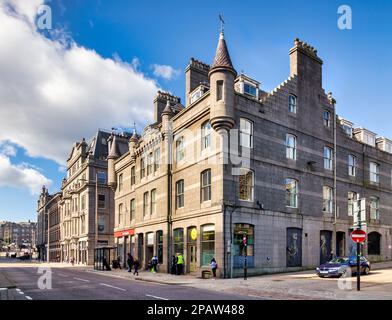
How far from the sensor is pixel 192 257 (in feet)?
98.6

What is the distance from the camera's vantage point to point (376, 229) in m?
40.3

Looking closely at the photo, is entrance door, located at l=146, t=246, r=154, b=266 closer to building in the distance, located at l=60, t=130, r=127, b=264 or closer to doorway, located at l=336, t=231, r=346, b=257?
doorway, located at l=336, t=231, r=346, b=257

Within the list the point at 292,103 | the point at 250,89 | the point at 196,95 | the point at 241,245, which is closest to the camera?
the point at 241,245

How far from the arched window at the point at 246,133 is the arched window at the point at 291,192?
5341mm

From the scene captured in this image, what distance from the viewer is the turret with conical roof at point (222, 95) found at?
86.9 ft

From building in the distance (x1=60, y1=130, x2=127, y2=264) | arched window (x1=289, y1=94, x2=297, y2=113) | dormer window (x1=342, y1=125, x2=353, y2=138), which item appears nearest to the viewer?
arched window (x1=289, y1=94, x2=297, y2=113)

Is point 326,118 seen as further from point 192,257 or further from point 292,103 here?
point 192,257

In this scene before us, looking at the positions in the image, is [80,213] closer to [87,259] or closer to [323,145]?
[87,259]

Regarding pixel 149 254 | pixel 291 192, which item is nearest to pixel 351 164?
pixel 291 192

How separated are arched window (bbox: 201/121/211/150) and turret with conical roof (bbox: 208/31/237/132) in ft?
7.17

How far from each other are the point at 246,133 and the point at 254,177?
340 cm

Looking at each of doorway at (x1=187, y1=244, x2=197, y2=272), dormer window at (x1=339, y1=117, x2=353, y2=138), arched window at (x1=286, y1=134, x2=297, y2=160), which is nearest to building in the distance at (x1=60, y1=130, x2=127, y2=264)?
doorway at (x1=187, y1=244, x2=197, y2=272)

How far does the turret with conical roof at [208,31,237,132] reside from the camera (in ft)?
86.9
